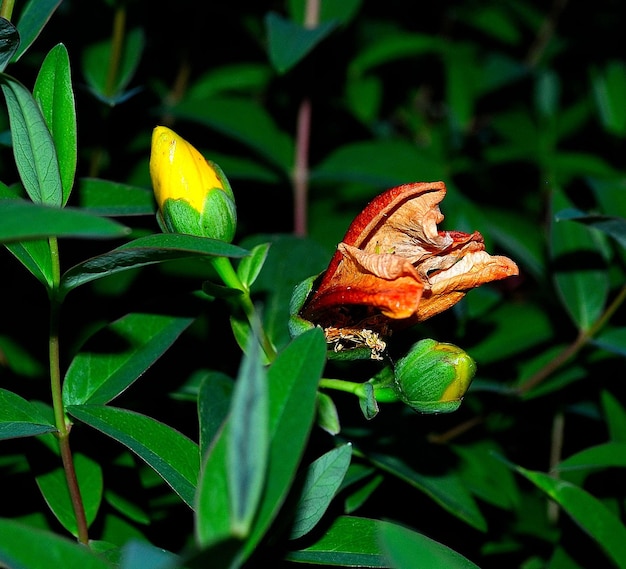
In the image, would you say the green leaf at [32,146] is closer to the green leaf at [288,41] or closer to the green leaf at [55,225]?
the green leaf at [55,225]

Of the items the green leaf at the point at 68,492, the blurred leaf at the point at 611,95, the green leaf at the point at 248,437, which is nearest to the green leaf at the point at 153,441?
the green leaf at the point at 68,492

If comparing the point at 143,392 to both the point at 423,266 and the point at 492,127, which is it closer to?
the point at 423,266

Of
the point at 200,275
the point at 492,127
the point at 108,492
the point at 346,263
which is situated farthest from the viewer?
the point at 492,127

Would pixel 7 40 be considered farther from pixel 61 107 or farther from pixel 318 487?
pixel 318 487

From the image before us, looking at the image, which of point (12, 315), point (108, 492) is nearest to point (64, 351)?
point (12, 315)

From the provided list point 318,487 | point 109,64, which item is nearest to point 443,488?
point 318,487

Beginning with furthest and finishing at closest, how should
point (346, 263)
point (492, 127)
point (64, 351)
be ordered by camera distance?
point (492, 127) → point (64, 351) → point (346, 263)

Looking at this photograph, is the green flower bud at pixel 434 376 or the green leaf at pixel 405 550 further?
the green flower bud at pixel 434 376
